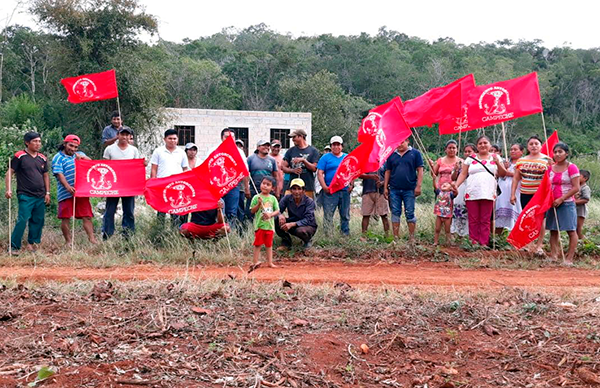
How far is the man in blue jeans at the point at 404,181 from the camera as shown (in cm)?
1124

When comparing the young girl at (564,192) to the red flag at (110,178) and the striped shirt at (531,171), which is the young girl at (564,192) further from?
the red flag at (110,178)

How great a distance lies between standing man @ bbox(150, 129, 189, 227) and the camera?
11125 millimetres

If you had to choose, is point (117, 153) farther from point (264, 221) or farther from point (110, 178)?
point (264, 221)

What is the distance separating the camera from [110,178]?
11.0 meters

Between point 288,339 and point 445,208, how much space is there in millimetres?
6458

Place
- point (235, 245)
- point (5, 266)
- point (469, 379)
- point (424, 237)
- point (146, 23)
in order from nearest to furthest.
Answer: point (469, 379) → point (5, 266) → point (235, 245) → point (424, 237) → point (146, 23)

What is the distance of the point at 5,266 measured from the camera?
950 centimetres

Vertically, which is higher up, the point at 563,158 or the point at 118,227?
the point at 563,158

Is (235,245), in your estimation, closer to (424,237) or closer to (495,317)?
(424,237)

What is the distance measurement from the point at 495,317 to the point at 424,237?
230 inches

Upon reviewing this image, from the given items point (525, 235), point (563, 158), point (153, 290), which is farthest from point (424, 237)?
point (153, 290)

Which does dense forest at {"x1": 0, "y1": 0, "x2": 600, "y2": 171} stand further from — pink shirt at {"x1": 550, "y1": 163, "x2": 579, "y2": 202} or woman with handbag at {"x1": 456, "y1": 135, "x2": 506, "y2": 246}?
pink shirt at {"x1": 550, "y1": 163, "x2": 579, "y2": 202}

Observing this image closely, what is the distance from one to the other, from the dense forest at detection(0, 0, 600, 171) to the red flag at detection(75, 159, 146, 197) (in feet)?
30.5

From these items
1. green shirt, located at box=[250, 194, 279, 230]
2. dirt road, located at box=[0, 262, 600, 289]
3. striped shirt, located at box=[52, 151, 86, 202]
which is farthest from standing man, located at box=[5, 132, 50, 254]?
green shirt, located at box=[250, 194, 279, 230]
